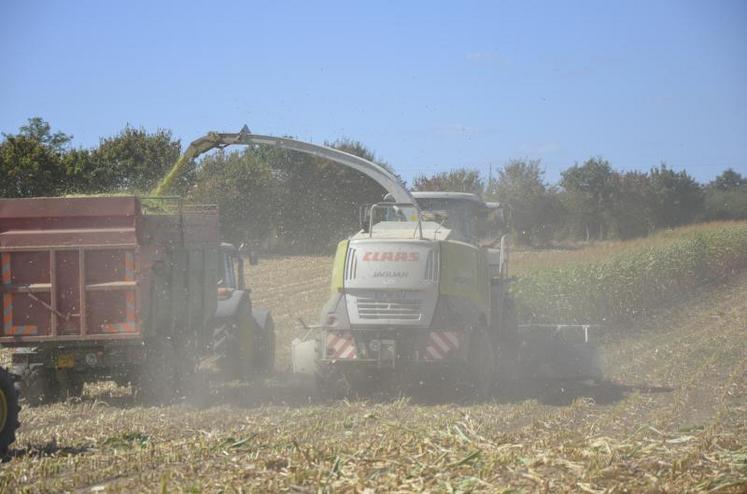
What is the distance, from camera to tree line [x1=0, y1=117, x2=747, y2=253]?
117 ft

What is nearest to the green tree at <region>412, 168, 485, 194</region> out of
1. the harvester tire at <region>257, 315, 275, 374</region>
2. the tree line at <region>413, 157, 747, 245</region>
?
the tree line at <region>413, 157, 747, 245</region>

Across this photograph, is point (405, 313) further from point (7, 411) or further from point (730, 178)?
point (730, 178)

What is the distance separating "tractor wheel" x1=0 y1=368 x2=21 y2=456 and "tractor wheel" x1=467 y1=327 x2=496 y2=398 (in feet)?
19.3

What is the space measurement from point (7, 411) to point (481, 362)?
20.8 ft

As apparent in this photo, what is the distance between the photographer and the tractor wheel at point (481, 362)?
12.0 meters

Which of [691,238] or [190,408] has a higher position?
[691,238]

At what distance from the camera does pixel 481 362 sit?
12.2 metres

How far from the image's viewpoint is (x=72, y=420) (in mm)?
10234

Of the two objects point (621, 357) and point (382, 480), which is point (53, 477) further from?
point (621, 357)

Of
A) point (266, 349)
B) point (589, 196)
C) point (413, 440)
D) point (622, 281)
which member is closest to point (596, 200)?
point (589, 196)

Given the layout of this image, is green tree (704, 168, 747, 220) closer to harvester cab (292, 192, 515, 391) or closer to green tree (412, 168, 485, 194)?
green tree (412, 168, 485, 194)

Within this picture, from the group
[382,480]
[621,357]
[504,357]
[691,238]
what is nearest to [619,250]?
Result: [691,238]

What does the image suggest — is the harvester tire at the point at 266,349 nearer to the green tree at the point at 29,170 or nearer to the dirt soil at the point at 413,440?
the dirt soil at the point at 413,440

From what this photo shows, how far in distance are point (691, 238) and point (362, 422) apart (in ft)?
76.0
